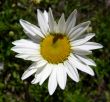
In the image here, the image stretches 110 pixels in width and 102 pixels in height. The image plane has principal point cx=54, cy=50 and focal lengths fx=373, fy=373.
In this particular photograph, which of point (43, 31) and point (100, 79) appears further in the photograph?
point (100, 79)

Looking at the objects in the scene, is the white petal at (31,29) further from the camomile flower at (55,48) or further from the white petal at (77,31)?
the white petal at (77,31)

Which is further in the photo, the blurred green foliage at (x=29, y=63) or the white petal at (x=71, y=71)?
the blurred green foliage at (x=29, y=63)

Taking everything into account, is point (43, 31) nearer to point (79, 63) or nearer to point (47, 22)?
point (47, 22)

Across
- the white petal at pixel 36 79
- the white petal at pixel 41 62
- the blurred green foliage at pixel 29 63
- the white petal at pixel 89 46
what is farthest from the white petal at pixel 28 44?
the blurred green foliage at pixel 29 63

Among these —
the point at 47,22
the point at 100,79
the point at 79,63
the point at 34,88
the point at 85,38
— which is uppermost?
the point at 47,22

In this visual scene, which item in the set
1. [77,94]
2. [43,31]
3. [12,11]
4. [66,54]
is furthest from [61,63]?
[12,11]

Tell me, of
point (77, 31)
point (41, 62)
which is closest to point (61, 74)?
point (41, 62)
